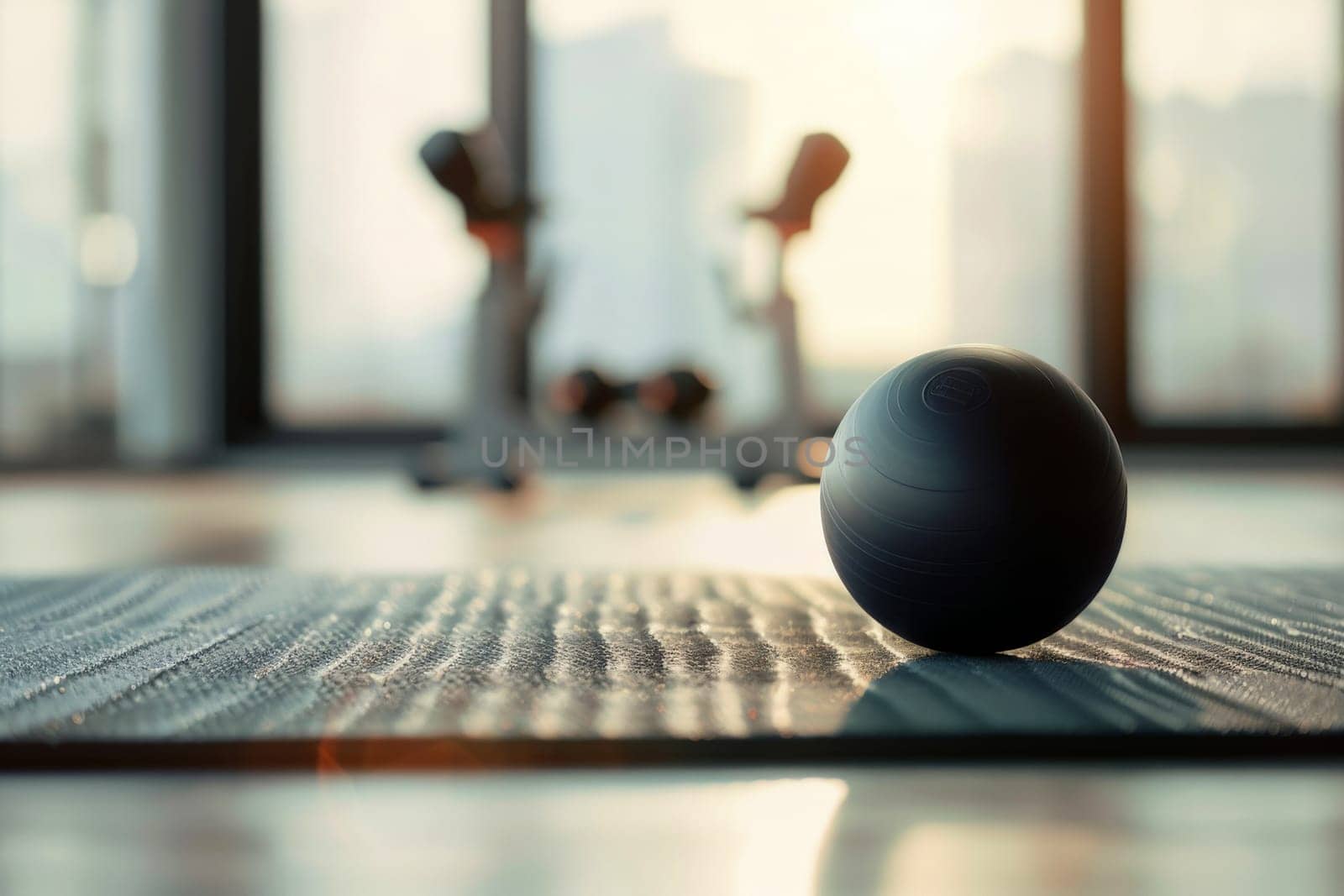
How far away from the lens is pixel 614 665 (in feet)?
2.94

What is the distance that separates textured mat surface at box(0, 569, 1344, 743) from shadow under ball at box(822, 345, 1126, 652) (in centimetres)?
6

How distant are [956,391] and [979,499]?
9 centimetres

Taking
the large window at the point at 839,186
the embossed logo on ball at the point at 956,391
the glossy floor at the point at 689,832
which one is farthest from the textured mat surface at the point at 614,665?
the large window at the point at 839,186

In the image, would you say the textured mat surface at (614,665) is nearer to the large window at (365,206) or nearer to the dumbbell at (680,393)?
the dumbbell at (680,393)

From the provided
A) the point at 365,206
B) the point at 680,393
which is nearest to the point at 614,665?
the point at 680,393

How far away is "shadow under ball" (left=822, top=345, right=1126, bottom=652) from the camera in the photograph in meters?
0.85

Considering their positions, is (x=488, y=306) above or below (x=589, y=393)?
above

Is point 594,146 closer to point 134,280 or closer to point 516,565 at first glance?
point 134,280

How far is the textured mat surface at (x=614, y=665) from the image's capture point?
72 cm

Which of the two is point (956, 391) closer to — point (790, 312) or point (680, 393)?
point (790, 312)

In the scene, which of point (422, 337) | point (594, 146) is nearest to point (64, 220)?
point (422, 337)

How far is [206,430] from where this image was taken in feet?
Result: 12.3

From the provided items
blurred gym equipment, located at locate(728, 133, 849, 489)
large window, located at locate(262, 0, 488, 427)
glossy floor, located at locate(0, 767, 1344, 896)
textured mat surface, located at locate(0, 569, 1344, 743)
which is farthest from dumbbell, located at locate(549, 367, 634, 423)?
glossy floor, located at locate(0, 767, 1344, 896)

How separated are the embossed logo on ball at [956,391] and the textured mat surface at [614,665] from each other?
0.69ft
